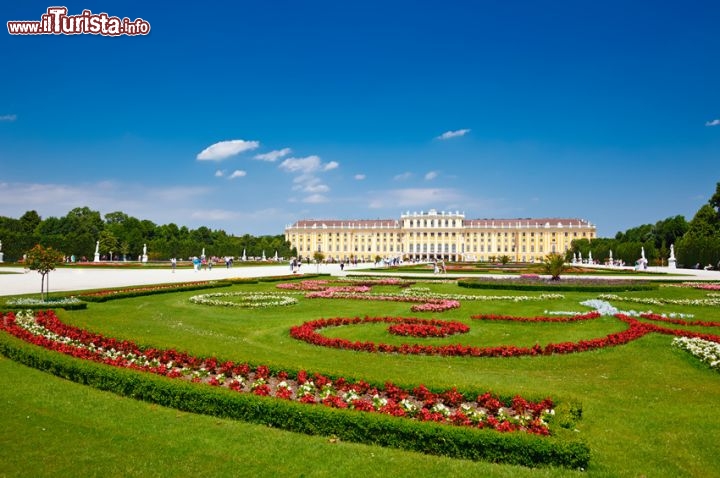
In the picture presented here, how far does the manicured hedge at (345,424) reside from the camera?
4.12 metres

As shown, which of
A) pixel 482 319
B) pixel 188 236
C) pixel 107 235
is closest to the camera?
pixel 482 319

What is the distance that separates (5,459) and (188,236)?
83.8 m

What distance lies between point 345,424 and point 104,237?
65.0 m

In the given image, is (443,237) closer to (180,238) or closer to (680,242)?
(180,238)

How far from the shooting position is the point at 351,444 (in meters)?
4.51

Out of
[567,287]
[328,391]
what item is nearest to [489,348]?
[328,391]

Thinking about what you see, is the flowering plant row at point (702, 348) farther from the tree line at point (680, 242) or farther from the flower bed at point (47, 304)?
the tree line at point (680, 242)

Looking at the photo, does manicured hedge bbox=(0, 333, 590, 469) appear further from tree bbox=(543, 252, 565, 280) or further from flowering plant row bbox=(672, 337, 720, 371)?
tree bbox=(543, 252, 565, 280)

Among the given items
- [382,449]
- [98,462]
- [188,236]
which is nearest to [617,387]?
[382,449]

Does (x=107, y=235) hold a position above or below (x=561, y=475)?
above

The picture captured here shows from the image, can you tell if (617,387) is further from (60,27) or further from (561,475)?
(60,27)

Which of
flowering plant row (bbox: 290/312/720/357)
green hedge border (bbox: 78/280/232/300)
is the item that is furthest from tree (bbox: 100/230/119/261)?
flowering plant row (bbox: 290/312/720/357)

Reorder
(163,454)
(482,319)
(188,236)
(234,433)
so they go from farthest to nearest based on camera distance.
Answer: (188,236)
(482,319)
(234,433)
(163,454)

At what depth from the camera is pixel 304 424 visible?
15.6 ft
